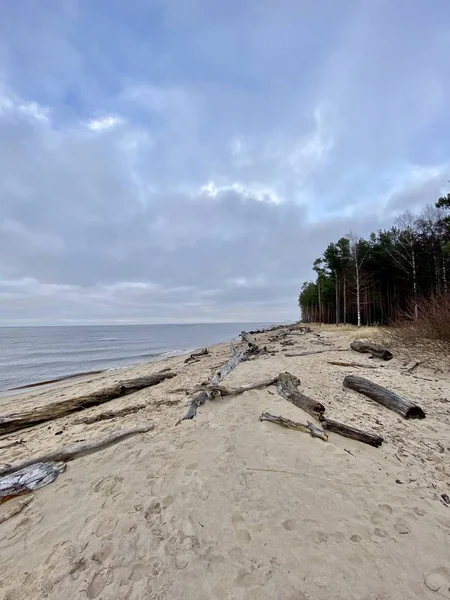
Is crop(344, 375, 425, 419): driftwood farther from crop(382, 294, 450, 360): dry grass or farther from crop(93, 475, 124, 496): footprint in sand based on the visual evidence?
crop(93, 475, 124, 496): footprint in sand

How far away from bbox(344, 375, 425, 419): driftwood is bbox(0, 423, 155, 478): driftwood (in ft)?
15.4

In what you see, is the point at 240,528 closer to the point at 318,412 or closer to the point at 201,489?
the point at 201,489

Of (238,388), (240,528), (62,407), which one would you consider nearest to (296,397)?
(238,388)

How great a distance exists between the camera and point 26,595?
79.0 inches

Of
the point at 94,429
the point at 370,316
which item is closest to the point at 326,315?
the point at 370,316

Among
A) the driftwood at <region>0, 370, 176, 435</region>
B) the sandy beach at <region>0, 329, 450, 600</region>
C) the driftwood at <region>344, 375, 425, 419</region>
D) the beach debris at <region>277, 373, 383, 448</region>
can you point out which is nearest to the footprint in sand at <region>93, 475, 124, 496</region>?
the sandy beach at <region>0, 329, 450, 600</region>

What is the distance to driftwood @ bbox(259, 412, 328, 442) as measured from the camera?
165 inches

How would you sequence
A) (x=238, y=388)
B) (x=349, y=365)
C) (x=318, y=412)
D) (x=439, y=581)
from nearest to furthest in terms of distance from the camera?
(x=439, y=581), (x=318, y=412), (x=238, y=388), (x=349, y=365)

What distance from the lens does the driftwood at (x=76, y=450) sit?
3928 millimetres

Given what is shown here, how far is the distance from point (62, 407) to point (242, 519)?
6.55 meters

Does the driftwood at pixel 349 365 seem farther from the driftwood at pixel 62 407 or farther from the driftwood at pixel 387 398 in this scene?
the driftwood at pixel 62 407

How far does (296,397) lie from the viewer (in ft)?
18.7

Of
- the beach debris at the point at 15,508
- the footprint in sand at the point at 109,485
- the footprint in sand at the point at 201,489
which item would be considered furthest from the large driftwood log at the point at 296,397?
the beach debris at the point at 15,508

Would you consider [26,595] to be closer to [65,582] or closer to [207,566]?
[65,582]
